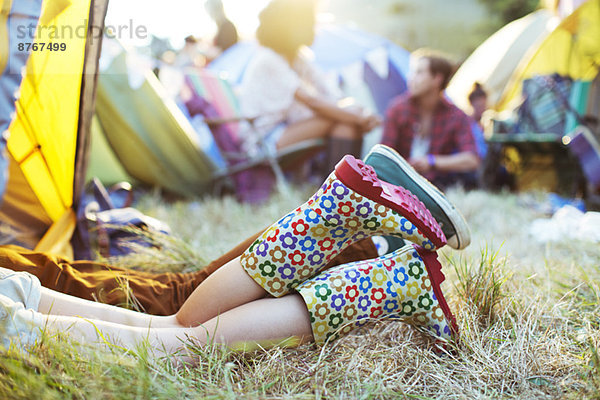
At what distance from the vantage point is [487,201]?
8.78 feet

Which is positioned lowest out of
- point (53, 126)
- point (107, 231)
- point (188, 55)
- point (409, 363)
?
point (409, 363)

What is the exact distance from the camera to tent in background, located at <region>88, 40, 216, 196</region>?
2.56 metres

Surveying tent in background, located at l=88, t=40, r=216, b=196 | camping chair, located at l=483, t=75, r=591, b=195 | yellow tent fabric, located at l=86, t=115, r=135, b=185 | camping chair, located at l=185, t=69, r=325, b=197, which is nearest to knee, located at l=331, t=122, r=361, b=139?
camping chair, located at l=185, t=69, r=325, b=197

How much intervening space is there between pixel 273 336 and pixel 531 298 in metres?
0.63

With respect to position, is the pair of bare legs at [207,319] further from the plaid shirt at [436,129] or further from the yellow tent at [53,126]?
the plaid shirt at [436,129]

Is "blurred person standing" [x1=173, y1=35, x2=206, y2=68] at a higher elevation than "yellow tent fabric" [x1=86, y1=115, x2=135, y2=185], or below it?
higher

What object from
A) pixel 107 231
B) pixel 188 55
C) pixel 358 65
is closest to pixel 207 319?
pixel 107 231

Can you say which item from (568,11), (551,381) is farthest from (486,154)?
(551,381)

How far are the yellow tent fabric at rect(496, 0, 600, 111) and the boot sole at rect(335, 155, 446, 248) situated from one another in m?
3.19

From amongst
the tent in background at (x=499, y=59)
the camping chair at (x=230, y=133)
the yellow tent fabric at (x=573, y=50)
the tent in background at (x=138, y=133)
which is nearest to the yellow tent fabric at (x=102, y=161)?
the tent in background at (x=138, y=133)

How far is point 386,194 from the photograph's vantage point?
0.86 meters

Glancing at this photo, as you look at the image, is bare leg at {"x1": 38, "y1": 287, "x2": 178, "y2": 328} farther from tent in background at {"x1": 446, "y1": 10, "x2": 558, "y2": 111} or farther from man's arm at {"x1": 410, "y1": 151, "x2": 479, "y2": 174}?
tent in background at {"x1": 446, "y1": 10, "x2": 558, "y2": 111}

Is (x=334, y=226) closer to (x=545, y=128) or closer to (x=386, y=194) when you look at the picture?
(x=386, y=194)

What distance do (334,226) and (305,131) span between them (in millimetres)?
2250
